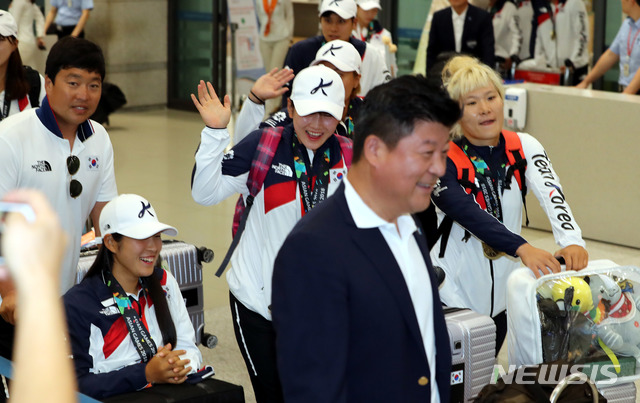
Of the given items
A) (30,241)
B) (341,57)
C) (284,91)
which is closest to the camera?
(30,241)

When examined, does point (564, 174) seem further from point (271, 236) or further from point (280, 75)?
point (271, 236)

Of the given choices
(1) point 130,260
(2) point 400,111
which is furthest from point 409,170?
(1) point 130,260

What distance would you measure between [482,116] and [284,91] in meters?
0.90

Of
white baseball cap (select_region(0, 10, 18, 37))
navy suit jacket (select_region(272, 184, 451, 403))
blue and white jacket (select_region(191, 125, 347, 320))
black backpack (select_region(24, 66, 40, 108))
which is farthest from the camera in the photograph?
black backpack (select_region(24, 66, 40, 108))

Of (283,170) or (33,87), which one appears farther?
(33,87)

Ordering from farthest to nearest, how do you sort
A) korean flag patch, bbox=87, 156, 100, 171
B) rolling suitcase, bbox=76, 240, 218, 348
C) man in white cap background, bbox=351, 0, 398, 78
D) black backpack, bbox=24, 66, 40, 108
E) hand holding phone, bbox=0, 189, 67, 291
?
man in white cap background, bbox=351, 0, 398, 78
black backpack, bbox=24, 66, 40, 108
rolling suitcase, bbox=76, 240, 218, 348
korean flag patch, bbox=87, 156, 100, 171
hand holding phone, bbox=0, 189, 67, 291

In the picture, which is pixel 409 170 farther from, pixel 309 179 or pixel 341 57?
pixel 341 57

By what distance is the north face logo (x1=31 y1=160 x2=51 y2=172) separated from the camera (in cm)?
365

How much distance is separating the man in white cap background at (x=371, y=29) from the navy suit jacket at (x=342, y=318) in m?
6.41

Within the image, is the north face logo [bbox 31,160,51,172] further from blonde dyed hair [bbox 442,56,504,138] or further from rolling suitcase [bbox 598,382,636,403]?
rolling suitcase [bbox 598,382,636,403]

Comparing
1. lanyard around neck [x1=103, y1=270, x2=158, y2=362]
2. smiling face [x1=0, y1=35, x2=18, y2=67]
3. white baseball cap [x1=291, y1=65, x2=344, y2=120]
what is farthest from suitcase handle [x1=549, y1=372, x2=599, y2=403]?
smiling face [x1=0, y1=35, x2=18, y2=67]

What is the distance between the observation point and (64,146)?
3.77 metres

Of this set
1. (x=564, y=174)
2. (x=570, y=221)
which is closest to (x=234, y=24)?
(x=564, y=174)

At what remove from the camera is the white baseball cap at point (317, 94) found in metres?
3.54
